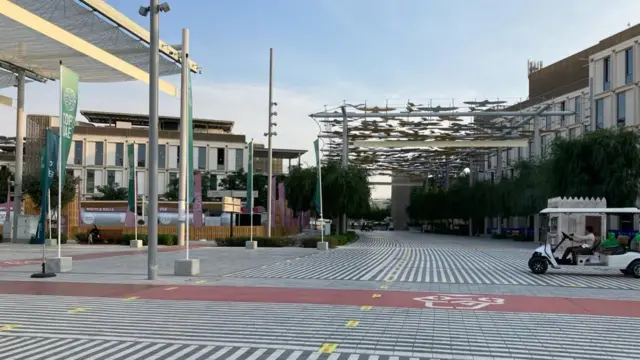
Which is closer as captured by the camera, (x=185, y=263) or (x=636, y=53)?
(x=185, y=263)

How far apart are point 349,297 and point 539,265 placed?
29.3ft

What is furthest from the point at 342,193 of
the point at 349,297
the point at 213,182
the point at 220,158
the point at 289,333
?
the point at 220,158

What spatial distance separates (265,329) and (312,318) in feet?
4.28

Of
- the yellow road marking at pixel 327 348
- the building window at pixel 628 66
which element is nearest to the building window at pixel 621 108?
the building window at pixel 628 66

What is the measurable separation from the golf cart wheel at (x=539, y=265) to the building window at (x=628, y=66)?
34662 millimetres

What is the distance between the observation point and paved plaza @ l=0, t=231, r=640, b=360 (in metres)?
8.02

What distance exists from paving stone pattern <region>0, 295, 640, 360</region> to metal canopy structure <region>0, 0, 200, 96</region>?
68.5 feet

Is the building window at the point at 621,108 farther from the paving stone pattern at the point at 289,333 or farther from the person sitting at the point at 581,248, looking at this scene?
the paving stone pattern at the point at 289,333

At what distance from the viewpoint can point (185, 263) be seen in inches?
723

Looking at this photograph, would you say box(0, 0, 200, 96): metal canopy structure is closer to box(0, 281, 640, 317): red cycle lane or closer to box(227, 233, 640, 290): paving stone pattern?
box(227, 233, 640, 290): paving stone pattern

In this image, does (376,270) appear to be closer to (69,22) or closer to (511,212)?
(69,22)

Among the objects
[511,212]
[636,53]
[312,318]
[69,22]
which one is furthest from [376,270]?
[511,212]

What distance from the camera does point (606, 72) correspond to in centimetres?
5238

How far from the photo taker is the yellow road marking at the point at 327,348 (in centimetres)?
791
